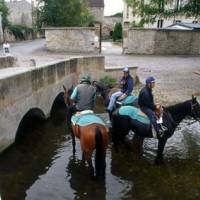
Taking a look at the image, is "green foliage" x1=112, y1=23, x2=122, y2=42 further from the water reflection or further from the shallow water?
the water reflection

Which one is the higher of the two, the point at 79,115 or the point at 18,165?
the point at 79,115

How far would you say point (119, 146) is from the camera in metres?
9.40

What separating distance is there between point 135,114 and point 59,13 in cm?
3529

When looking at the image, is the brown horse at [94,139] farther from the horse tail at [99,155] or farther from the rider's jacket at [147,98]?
the rider's jacket at [147,98]

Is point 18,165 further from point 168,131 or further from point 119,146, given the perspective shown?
point 168,131

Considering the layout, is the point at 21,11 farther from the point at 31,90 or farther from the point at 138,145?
the point at 138,145

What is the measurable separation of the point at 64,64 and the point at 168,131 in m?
7.00

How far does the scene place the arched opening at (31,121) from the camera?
10.6 metres

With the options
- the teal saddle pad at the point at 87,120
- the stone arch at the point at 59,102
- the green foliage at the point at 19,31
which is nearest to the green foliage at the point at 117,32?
the green foliage at the point at 19,31

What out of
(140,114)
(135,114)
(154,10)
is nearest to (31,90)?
(135,114)

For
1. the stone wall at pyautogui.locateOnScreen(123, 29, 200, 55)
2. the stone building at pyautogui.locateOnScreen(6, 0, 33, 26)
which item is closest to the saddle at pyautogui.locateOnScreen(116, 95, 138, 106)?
the stone wall at pyautogui.locateOnScreen(123, 29, 200, 55)

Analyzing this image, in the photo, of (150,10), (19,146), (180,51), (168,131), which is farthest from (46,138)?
(180,51)

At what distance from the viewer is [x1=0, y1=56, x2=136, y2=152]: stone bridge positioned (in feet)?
27.5

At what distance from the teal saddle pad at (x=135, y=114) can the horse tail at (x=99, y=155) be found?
1.68 metres
